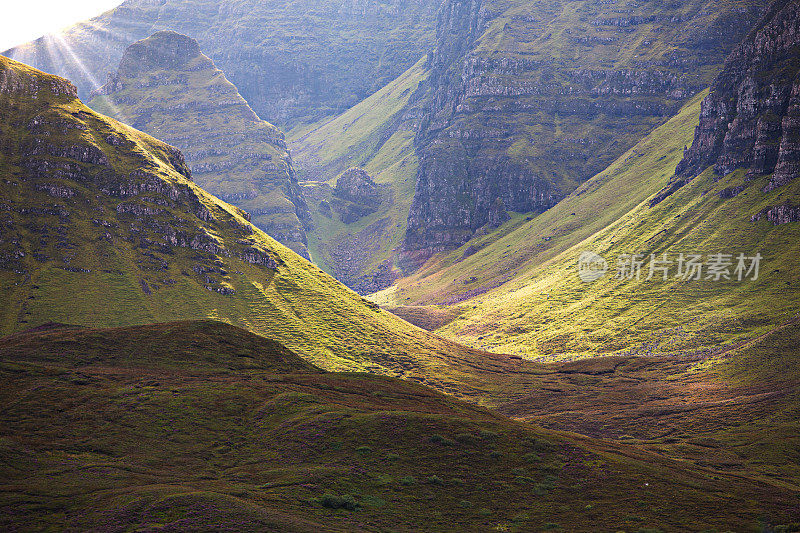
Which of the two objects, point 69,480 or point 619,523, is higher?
point 69,480

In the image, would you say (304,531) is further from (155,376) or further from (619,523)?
(155,376)

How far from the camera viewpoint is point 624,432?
158875 millimetres

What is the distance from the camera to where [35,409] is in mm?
77750

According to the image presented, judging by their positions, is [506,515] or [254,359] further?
[254,359]

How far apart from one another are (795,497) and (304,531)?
6598 centimetres

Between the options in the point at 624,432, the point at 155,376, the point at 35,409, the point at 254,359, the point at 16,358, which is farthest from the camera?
the point at 624,432

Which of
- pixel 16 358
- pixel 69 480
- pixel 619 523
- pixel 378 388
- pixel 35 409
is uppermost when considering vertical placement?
pixel 16 358

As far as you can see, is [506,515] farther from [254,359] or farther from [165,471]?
[254,359]

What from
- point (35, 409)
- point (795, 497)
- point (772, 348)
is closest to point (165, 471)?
point (35, 409)

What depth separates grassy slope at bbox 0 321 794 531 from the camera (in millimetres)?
55469

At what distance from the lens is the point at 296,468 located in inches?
2766

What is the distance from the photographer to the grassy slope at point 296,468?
55469 millimetres

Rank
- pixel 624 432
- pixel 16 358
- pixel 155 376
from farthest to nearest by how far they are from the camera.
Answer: pixel 624 432 → pixel 16 358 → pixel 155 376

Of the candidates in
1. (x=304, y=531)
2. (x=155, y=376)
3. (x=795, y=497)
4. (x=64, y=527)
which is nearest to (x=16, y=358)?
(x=155, y=376)
